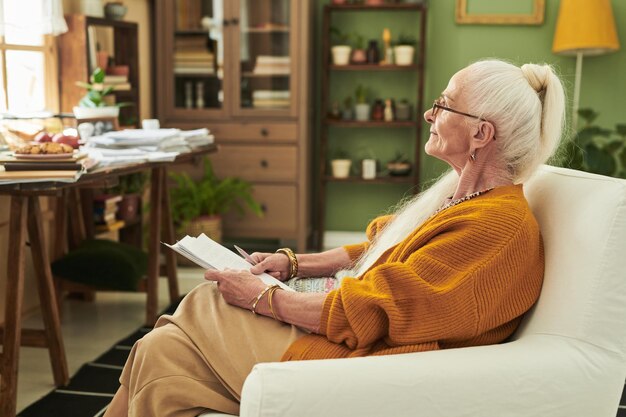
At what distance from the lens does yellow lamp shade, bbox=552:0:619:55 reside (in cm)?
438

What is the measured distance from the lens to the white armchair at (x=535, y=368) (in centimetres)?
124

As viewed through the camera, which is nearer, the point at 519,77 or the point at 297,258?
the point at 519,77

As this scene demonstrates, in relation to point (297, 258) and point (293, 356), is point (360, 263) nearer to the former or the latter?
point (297, 258)

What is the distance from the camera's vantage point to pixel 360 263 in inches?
76.7

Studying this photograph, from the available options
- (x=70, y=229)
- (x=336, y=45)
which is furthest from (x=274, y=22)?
(x=70, y=229)

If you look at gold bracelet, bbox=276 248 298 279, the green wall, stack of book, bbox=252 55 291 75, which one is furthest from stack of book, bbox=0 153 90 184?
the green wall

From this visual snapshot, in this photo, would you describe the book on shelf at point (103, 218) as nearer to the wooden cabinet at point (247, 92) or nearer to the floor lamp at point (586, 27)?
the wooden cabinet at point (247, 92)

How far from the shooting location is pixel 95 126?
320cm

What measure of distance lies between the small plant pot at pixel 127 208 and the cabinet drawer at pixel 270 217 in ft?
2.94

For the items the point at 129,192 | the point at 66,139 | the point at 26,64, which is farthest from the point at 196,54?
the point at 66,139

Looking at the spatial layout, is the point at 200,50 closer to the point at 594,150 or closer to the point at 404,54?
the point at 404,54

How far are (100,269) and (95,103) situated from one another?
703mm

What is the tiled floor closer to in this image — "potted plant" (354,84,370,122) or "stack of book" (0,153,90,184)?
"stack of book" (0,153,90,184)

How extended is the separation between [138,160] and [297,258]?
1.12 metres
